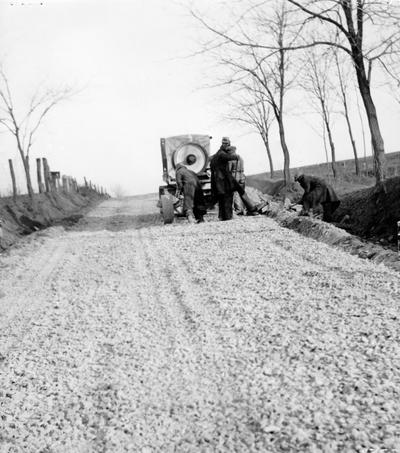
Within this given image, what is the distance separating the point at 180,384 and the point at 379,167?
10456 millimetres

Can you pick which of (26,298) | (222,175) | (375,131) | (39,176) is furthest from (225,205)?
(39,176)

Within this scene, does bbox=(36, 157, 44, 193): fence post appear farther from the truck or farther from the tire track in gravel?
the tire track in gravel

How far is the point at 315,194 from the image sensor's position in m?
14.5

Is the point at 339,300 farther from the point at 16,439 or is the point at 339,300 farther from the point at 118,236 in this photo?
the point at 118,236

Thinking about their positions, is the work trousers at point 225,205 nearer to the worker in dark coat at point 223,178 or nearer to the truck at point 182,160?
the worker in dark coat at point 223,178

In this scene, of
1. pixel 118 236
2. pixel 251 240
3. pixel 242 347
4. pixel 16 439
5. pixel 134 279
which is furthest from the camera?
pixel 118 236

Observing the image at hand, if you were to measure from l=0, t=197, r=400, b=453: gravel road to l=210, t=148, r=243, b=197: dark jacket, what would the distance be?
609cm

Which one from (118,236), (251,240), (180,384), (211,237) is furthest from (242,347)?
(118,236)

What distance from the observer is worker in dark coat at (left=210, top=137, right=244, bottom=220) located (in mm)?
14820

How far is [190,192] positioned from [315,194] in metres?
3.38

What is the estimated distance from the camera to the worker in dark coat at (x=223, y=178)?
14.8 meters

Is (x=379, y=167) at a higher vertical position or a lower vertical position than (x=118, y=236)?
higher

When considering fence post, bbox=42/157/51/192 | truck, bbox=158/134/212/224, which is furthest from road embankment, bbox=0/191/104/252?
truck, bbox=158/134/212/224

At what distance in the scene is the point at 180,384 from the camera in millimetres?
4188
